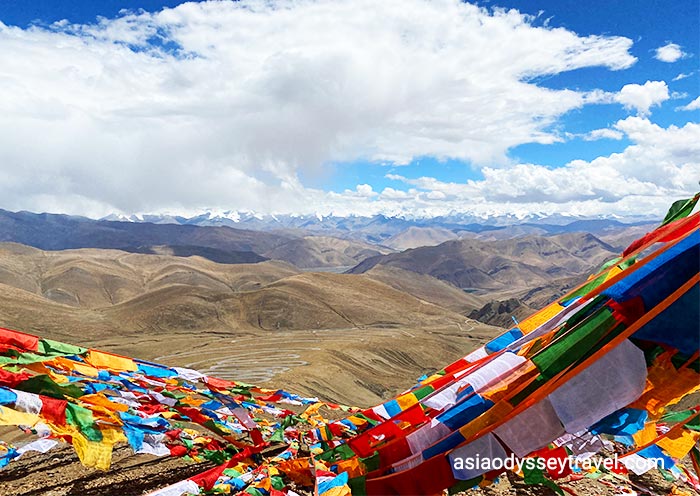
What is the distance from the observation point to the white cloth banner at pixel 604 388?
130 inches

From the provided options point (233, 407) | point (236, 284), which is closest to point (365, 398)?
point (233, 407)

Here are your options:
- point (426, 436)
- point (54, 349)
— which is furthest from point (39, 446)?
point (426, 436)

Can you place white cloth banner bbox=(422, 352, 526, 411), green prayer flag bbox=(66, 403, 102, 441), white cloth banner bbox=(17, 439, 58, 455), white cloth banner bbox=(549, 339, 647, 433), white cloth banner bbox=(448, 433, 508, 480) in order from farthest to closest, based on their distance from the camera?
white cloth banner bbox=(17, 439, 58, 455)
green prayer flag bbox=(66, 403, 102, 441)
white cloth banner bbox=(422, 352, 526, 411)
white cloth banner bbox=(448, 433, 508, 480)
white cloth banner bbox=(549, 339, 647, 433)

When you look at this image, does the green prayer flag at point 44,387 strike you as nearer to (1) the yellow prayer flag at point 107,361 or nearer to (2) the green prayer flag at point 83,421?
(2) the green prayer flag at point 83,421

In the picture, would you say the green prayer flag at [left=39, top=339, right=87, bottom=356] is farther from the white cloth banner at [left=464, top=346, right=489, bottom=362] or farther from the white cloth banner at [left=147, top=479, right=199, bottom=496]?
the white cloth banner at [left=464, top=346, right=489, bottom=362]

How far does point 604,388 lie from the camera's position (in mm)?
3338

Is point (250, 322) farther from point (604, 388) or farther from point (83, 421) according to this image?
point (604, 388)

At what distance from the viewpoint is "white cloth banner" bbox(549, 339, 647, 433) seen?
3.31 m

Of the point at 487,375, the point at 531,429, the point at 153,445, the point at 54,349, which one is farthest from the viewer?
the point at 153,445

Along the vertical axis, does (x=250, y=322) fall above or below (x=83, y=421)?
above

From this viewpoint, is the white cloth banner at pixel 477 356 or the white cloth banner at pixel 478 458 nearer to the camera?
the white cloth banner at pixel 478 458

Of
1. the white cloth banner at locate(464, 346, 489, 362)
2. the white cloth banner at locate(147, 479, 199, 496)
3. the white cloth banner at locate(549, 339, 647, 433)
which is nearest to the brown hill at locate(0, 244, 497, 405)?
the white cloth banner at locate(147, 479, 199, 496)

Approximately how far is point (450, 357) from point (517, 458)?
57.0 meters

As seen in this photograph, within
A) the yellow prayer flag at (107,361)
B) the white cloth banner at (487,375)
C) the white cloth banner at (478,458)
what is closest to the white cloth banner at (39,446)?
the yellow prayer flag at (107,361)
